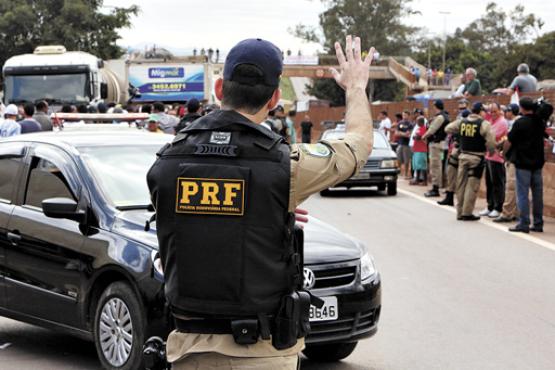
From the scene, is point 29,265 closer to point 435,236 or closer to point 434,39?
point 435,236

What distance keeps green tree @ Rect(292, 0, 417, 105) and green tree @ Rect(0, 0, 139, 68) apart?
4309 cm

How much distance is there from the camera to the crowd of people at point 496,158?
14.8 m

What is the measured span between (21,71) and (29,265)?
19.9 meters

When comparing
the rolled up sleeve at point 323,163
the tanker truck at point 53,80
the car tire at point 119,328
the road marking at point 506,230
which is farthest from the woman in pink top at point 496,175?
the rolled up sleeve at point 323,163

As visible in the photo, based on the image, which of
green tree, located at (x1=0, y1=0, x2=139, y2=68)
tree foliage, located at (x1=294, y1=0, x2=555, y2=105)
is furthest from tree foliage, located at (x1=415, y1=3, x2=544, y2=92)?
green tree, located at (x1=0, y1=0, x2=139, y2=68)

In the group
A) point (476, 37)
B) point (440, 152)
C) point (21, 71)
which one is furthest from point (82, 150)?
point (476, 37)

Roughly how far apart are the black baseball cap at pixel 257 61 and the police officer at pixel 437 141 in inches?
694

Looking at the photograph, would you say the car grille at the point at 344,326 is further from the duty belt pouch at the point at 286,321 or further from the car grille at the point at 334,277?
the duty belt pouch at the point at 286,321

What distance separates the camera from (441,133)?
21.5 meters

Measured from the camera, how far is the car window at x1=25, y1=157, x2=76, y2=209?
23.6 ft

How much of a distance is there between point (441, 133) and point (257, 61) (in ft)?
60.4

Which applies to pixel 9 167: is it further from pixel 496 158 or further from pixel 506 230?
pixel 496 158

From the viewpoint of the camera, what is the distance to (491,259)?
1232cm

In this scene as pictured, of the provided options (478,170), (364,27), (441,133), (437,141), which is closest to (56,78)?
(437,141)
